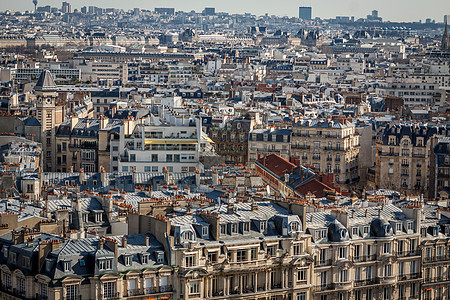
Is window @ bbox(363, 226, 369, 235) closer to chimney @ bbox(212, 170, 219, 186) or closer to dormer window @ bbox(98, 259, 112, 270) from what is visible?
dormer window @ bbox(98, 259, 112, 270)

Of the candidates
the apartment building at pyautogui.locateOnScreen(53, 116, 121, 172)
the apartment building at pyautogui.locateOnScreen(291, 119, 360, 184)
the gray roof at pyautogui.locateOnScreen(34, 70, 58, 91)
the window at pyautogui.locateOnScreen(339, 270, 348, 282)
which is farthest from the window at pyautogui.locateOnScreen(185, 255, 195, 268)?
the gray roof at pyautogui.locateOnScreen(34, 70, 58, 91)

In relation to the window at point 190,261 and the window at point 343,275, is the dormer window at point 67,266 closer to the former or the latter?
the window at point 190,261

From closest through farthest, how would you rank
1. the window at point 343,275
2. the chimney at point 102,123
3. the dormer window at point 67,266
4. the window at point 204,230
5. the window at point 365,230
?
the dormer window at point 67,266, the window at point 204,230, the window at point 343,275, the window at point 365,230, the chimney at point 102,123

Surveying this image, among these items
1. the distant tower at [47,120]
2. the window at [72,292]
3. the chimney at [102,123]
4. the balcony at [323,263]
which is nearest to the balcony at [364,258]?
the balcony at [323,263]

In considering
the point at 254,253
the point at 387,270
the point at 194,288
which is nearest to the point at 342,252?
the point at 387,270

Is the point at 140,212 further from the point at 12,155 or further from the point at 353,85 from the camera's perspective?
the point at 353,85

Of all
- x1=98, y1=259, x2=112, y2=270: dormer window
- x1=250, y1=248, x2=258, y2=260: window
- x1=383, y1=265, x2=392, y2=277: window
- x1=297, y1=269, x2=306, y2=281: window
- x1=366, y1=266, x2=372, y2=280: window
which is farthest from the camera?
x1=383, y1=265, x2=392, y2=277: window
